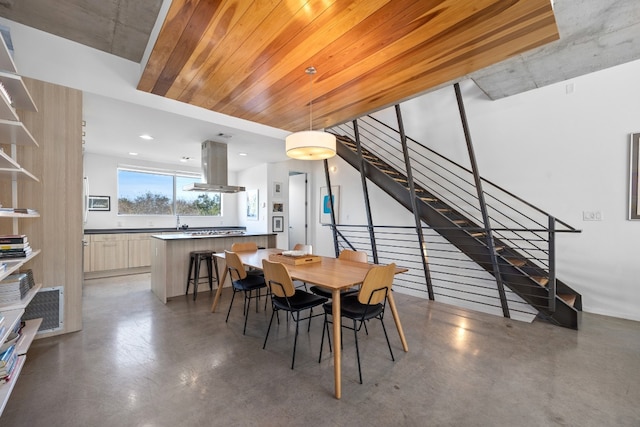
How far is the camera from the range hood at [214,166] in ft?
15.3

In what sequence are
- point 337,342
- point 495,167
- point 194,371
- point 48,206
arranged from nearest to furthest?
point 337,342, point 194,371, point 48,206, point 495,167

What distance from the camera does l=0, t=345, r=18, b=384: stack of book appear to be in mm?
1564

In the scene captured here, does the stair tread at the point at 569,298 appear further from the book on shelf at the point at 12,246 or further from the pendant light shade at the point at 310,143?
the book on shelf at the point at 12,246

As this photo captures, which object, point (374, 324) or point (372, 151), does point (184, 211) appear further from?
point (374, 324)

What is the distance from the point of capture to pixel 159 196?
21.3 feet

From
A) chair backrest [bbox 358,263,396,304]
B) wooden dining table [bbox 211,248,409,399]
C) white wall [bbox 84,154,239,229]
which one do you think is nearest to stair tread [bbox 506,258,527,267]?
wooden dining table [bbox 211,248,409,399]

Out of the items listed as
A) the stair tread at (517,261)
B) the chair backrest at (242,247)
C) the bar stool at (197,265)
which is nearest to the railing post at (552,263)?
the stair tread at (517,261)

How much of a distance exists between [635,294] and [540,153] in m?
1.91

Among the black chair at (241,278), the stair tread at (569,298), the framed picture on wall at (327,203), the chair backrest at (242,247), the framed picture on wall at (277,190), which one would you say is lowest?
the stair tread at (569,298)

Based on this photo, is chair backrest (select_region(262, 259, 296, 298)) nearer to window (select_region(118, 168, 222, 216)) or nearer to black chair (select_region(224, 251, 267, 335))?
black chair (select_region(224, 251, 267, 335))

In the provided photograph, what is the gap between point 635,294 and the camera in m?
3.11

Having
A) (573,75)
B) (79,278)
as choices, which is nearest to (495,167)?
(573,75)

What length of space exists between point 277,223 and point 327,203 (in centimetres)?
127

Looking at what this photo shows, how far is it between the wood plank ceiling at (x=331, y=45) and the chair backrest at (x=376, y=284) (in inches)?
73.0
